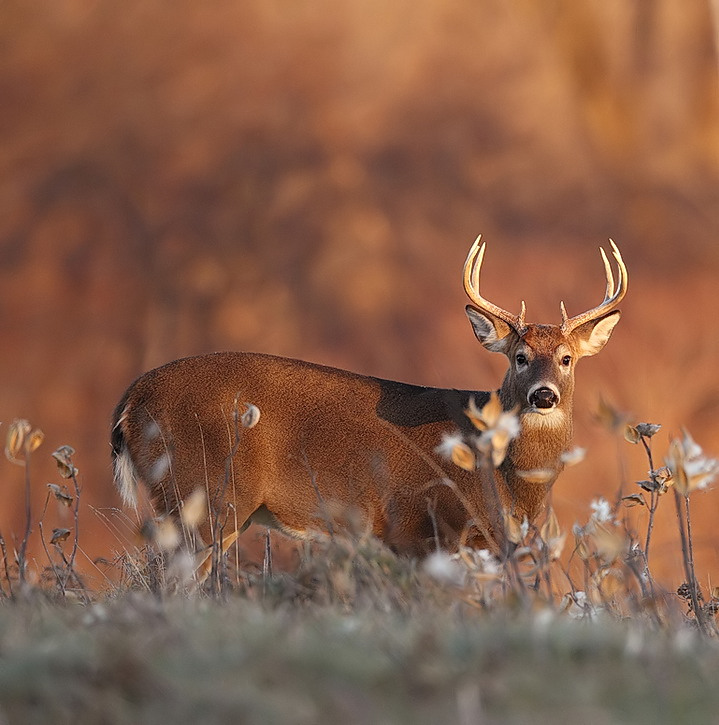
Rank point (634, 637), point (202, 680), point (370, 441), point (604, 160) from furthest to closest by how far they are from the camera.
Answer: point (604, 160)
point (370, 441)
point (634, 637)
point (202, 680)

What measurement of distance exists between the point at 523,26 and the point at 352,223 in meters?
2.26

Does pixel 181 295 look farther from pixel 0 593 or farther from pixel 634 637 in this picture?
pixel 634 637

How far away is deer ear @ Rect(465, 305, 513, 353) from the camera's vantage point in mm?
5914

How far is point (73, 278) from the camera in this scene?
10258 mm

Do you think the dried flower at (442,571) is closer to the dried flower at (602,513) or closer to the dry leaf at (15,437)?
the dried flower at (602,513)

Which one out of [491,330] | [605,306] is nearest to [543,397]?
[491,330]

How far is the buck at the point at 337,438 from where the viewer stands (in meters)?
5.60

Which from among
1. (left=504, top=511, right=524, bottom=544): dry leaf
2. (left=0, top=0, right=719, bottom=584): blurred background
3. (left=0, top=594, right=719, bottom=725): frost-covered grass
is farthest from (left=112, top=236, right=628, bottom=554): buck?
(left=0, top=0, right=719, bottom=584): blurred background

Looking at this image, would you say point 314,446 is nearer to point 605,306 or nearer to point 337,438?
point 337,438

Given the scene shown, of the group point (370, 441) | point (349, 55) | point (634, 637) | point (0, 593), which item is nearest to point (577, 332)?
point (370, 441)

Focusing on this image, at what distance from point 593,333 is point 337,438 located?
1.27 m

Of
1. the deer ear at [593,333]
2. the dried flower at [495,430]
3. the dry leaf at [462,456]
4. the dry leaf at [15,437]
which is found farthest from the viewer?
the deer ear at [593,333]

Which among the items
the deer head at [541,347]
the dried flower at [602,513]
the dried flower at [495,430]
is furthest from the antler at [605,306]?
the dried flower at [495,430]

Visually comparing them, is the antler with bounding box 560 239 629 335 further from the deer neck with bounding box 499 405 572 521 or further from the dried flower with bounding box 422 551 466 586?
the dried flower with bounding box 422 551 466 586
